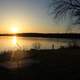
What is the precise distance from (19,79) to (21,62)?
3.77 metres

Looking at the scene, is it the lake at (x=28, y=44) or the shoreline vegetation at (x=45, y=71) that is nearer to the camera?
the shoreline vegetation at (x=45, y=71)

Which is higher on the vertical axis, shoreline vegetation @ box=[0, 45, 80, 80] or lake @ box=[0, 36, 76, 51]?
lake @ box=[0, 36, 76, 51]

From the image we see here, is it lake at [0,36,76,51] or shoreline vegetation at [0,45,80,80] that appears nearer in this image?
shoreline vegetation at [0,45,80,80]

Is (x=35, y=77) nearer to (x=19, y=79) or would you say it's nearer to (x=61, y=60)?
(x=19, y=79)

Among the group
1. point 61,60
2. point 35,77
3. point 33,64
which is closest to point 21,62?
point 33,64

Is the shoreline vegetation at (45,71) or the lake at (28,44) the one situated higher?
the lake at (28,44)

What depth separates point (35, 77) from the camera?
11992mm

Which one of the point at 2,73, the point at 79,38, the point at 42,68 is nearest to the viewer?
the point at 2,73

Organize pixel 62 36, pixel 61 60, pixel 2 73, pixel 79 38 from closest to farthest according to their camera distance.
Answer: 1. pixel 2 73
2. pixel 61 60
3. pixel 79 38
4. pixel 62 36

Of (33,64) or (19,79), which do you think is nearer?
(19,79)

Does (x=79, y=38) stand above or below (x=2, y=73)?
above

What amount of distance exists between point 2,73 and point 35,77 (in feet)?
4.68

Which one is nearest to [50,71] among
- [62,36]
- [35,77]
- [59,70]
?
[59,70]

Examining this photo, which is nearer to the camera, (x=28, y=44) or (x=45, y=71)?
(x=45, y=71)
